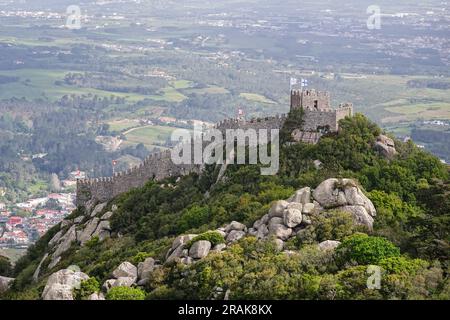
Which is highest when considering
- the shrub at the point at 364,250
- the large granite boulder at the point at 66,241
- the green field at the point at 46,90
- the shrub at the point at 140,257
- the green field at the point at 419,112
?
the shrub at the point at 364,250

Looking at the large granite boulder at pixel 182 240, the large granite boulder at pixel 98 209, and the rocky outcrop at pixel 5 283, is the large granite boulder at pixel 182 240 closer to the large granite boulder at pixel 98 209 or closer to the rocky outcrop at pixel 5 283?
the rocky outcrop at pixel 5 283

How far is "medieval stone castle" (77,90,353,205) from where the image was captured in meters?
46.3

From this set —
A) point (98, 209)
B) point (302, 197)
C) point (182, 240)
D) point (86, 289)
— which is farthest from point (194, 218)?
point (98, 209)

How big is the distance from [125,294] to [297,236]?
6755 mm

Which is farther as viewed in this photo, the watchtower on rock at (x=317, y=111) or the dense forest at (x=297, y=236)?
the watchtower on rock at (x=317, y=111)

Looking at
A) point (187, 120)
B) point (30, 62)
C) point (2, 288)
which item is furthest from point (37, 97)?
point (2, 288)

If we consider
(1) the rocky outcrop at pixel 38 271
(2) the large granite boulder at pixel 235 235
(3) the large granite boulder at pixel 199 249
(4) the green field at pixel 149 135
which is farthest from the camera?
(4) the green field at pixel 149 135

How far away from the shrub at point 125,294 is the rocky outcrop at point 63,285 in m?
1.29

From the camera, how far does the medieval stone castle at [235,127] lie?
4631cm

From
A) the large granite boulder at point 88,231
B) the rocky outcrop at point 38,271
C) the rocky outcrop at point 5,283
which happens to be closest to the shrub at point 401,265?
the rocky outcrop at point 38,271

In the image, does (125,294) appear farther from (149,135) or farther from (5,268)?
(149,135)

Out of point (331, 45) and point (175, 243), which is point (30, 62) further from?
point (175, 243)

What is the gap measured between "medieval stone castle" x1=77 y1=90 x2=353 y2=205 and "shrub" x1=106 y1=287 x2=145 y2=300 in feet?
53.3
